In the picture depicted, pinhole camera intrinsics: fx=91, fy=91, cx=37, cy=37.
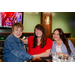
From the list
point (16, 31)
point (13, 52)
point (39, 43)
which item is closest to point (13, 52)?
point (13, 52)

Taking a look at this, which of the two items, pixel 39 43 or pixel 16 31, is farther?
pixel 39 43

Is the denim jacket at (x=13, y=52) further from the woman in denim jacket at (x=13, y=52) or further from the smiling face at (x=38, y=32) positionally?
the smiling face at (x=38, y=32)

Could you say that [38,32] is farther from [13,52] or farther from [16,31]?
[13,52]

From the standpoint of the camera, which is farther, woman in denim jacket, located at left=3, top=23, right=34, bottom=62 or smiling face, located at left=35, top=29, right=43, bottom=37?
smiling face, located at left=35, top=29, right=43, bottom=37

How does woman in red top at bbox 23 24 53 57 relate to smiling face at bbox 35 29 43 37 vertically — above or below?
below

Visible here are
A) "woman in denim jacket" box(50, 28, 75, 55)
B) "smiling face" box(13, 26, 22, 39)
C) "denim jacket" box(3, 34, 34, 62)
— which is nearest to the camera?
"denim jacket" box(3, 34, 34, 62)

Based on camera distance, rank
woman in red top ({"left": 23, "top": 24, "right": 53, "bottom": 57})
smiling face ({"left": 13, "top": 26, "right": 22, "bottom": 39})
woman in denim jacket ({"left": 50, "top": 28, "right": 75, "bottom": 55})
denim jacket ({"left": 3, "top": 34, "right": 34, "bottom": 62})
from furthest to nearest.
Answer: woman in denim jacket ({"left": 50, "top": 28, "right": 75, "bottom": 55}), woman in red top ({"left": 23, "top": 24, "right": 53, "bottom": 57}), smiling face ({"left": 13, "top": 26, "right": 22, "bottom": 39}), denim jacket ({"left": 3, "top": 34, "right": 34, "bottom": 62})

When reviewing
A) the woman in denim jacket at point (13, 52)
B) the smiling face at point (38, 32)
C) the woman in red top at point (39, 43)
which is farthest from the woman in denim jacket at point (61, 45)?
the woman in denim jacket at point (13, 52)

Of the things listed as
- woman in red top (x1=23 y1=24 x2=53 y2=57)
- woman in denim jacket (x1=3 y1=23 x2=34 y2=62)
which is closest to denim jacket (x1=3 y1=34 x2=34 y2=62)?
woman in denim jacket (x1=3 y1=23 x2=34 y2=62)

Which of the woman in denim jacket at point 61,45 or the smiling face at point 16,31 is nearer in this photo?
the smiling face at point 16,31

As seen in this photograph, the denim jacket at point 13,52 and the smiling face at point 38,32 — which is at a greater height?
the smiling face at point 38,32

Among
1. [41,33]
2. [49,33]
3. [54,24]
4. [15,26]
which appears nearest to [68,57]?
[41,33]

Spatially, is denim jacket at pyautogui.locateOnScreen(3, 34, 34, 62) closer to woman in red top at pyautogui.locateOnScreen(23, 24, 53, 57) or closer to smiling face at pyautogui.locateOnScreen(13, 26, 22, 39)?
smiling face at pyautogui.locateOnScreen(13, 26, 22, 39)

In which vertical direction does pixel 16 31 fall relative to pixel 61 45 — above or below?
above
